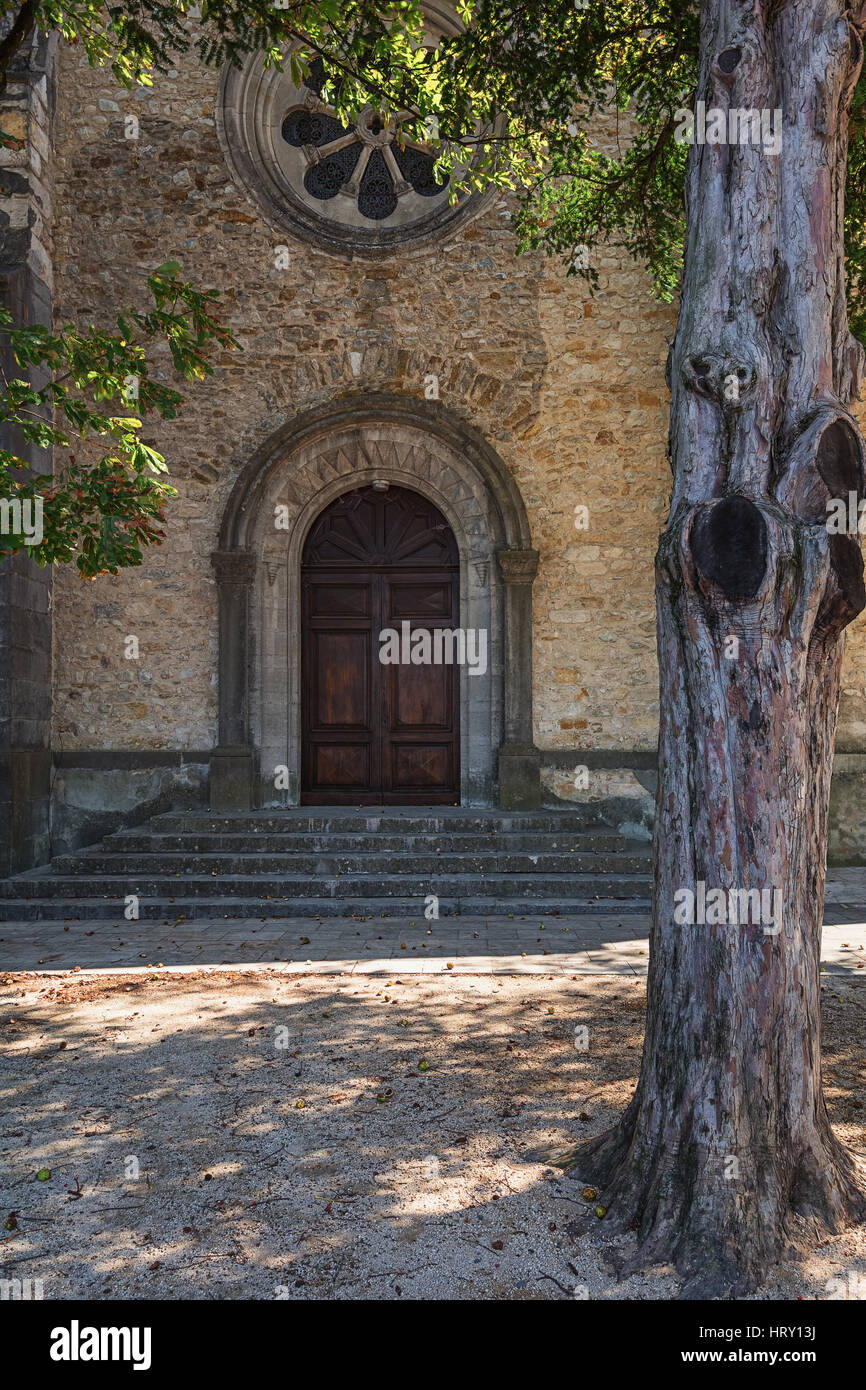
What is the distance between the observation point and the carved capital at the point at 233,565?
29.5 ft

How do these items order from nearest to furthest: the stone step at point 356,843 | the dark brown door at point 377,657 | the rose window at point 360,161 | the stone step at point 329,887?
the stone step at point 329,887
the stone step at point 356,843
the dark brown door at point 377,657
the rose window at point 360,161

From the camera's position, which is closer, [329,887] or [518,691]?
[329,887]

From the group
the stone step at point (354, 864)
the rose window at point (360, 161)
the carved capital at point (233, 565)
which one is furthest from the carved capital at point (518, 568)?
the rose window at point (360, 161)

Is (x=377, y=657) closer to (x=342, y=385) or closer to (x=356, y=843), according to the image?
(x=356, y=843)

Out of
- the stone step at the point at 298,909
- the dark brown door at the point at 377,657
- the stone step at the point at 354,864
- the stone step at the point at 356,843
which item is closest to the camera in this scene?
the stone step at the point at 298,909

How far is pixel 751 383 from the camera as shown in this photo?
8.87ft

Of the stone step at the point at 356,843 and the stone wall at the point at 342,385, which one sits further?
the stone wall at the point at 342,385

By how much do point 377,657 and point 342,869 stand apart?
100 inches

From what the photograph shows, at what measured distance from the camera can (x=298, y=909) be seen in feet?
23.5

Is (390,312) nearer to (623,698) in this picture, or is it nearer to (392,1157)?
(623,698)

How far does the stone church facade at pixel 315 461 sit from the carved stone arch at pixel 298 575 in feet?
0.07

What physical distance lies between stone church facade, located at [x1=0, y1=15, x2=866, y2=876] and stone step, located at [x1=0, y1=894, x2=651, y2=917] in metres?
1.67

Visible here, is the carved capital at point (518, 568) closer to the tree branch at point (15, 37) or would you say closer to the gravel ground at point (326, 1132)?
the gravel ground at point (326, 1132)

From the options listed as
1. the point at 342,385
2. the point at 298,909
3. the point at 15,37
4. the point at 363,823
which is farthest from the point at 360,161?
the point at 298,909
